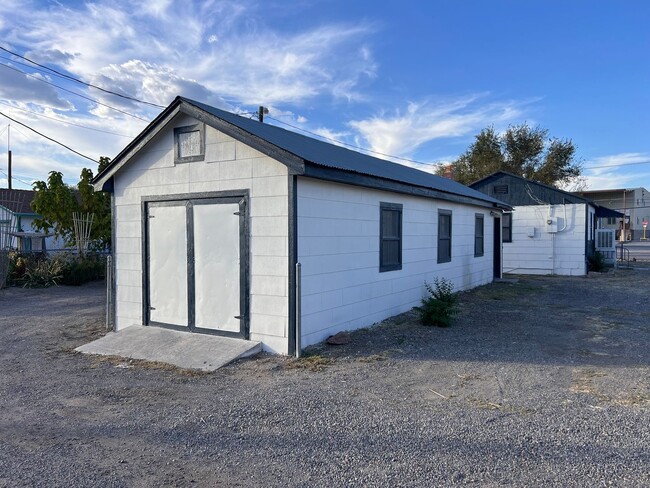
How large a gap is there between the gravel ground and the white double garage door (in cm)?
111

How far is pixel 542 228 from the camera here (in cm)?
1880

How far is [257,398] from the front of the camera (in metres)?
4.90

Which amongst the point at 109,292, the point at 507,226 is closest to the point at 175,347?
the point at 109,292

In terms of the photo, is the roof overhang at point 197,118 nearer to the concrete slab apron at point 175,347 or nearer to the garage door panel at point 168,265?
the garage door panel at point 168,265

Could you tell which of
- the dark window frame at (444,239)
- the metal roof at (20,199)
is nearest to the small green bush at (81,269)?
the dark window frame at (444,239)

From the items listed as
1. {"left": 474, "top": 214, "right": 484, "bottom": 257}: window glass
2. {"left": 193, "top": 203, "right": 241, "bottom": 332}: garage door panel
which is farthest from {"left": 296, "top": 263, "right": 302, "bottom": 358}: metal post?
{"left": 474, "top": 214, "right": 484, "bottom": 257}: window glass

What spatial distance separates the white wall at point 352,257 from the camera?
6820 millimetres

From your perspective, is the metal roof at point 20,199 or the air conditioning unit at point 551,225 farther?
the metal roof at point 20,199

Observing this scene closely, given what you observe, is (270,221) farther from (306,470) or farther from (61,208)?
(61,208)

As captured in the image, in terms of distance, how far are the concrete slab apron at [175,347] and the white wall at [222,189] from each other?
40 centimetres

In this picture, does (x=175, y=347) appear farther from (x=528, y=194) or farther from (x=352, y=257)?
(x=528, y=194)

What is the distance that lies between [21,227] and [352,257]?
24.2 meters

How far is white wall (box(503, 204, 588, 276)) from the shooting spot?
18.2 m

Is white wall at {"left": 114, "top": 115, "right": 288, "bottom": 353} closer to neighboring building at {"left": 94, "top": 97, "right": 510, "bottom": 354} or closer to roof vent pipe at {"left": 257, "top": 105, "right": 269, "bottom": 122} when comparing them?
neighboring building at {"left": 94, "top": 97, "right": 510, "bottom": 354}
